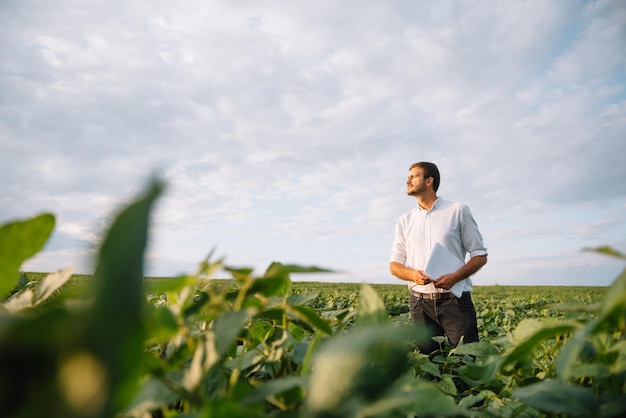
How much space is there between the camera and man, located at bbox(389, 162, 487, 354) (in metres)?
4.76

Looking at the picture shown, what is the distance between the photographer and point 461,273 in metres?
4.65

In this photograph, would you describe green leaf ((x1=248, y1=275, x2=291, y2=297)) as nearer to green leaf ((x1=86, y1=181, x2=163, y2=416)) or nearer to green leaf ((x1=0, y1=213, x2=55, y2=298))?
green leaf ((x1=0, y1=213, x2=55, y2=298))

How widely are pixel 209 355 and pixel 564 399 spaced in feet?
1.57

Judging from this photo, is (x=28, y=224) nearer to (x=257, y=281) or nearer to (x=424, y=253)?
(x=257, y=281)

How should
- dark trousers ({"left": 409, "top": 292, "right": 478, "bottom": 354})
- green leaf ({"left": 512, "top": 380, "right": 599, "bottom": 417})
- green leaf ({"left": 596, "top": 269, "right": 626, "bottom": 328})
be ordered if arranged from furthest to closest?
dark trousers ({"left": 409, "top": 292, "right": 478, "bottom": 354}) → green leaf ({"left": 512, "top": 380, "right": 599, "bottom": 417}) → green leaf ({"left": 596, "top": 269, "right": 626, "bottom": 328})

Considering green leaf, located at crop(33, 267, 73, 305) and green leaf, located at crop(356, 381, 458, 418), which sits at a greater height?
green leaf, located at crop(33, 267, 73, 305)

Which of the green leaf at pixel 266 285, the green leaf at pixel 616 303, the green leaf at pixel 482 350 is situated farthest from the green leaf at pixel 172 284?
the green leaf at pixel 482 350

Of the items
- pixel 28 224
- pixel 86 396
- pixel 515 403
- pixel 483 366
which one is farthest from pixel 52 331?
pixel 515 403

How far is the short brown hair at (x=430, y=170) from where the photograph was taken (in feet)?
18.6

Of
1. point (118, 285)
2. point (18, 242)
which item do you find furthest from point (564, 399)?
point (18, 242)

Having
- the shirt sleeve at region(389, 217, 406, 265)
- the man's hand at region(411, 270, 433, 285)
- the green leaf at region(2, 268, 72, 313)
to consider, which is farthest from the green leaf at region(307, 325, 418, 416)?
the shirt sleeve at region(389, 217, 406, 265)

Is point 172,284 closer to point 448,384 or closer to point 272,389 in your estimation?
point 272,389

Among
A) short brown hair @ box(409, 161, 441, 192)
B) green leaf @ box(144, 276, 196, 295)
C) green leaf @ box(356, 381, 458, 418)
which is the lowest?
green leaf @ box(356, 381, 458, 418)

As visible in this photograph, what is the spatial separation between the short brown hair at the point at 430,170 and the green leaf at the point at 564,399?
16.9 ft
